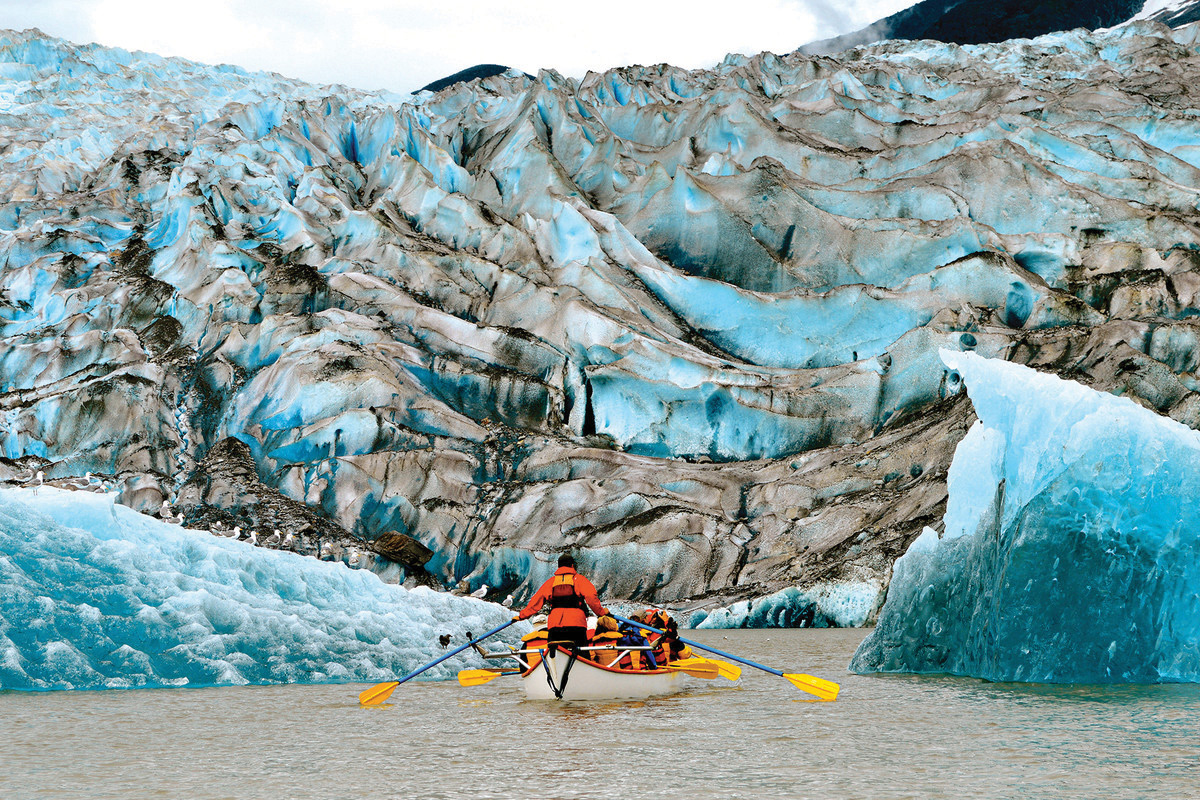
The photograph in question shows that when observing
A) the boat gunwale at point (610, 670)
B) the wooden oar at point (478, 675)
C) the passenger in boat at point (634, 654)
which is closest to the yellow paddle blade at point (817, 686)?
the boat gunwale at point (610, 670)

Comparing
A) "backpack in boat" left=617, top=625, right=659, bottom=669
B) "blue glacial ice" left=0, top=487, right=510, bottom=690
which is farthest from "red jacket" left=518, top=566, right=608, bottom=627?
"blue glacial ice" left=0, top=487, right=510, bottom=690

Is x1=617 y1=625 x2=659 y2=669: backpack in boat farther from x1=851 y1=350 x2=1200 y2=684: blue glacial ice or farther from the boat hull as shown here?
x1=851 y1=350 x2=1200 y2=684: blue glacial ice

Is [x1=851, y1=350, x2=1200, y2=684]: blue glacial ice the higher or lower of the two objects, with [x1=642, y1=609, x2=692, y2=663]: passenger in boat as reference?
higher

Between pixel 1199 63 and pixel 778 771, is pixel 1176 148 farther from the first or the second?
pixel 778 771

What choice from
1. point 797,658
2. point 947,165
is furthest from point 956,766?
point 947,165

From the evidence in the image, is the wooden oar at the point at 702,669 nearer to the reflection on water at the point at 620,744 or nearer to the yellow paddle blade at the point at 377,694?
the reflection on water at the point at 620,744
